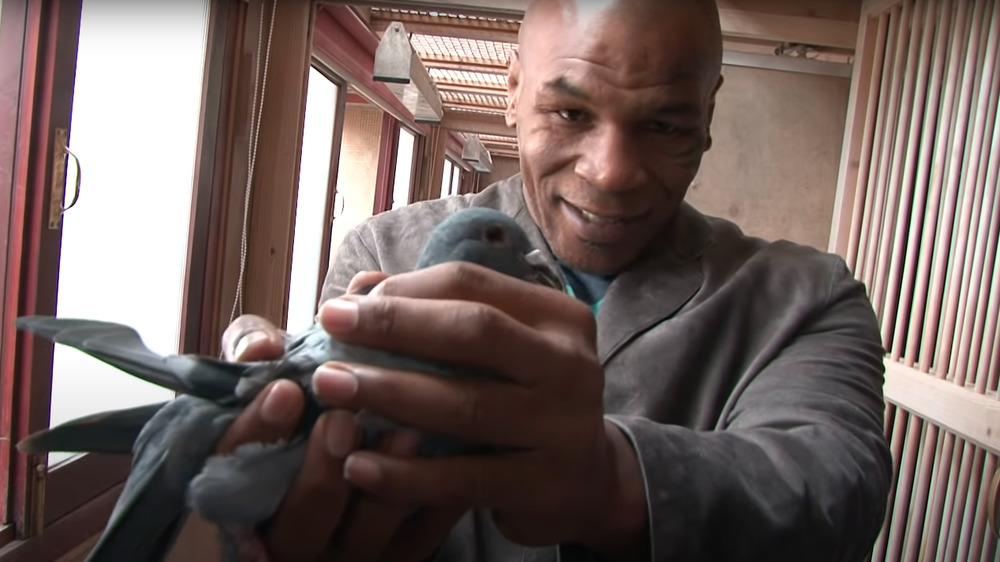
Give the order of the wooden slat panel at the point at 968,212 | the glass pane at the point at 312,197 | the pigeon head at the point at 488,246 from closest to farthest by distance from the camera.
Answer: the pigeon head at the point at 488,246
the wooden slat panel at the point at 968,212
the glass pane at the point at 312,197

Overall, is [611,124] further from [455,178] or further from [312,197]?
[455,178]

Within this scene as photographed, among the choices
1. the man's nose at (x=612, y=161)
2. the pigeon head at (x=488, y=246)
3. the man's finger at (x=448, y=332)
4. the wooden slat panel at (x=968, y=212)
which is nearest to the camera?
the man's finger at (x=448, y=332)

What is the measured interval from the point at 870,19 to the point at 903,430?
3.77 ft

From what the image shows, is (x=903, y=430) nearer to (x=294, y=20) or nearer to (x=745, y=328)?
(x=745, y=328)

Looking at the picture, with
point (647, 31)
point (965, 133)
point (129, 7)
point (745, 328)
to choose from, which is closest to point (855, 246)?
point (965, 133)

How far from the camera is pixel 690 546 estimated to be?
73 cm

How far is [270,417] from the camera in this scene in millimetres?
652

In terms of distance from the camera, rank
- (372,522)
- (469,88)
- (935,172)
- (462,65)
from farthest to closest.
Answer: (469,88) < (462,65) < (935,172) < (372,522)

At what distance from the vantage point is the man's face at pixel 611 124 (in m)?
1.04

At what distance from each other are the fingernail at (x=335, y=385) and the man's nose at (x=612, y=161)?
60cm

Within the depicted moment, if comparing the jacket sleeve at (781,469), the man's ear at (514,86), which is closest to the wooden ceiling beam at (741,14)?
the man's ear at (514,86)

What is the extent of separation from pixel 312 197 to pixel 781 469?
112 inches

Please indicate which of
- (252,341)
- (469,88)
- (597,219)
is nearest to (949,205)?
(597,219)

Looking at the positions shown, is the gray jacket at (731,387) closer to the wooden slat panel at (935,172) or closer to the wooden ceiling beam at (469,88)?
the wooden slat panel at (935,172)
